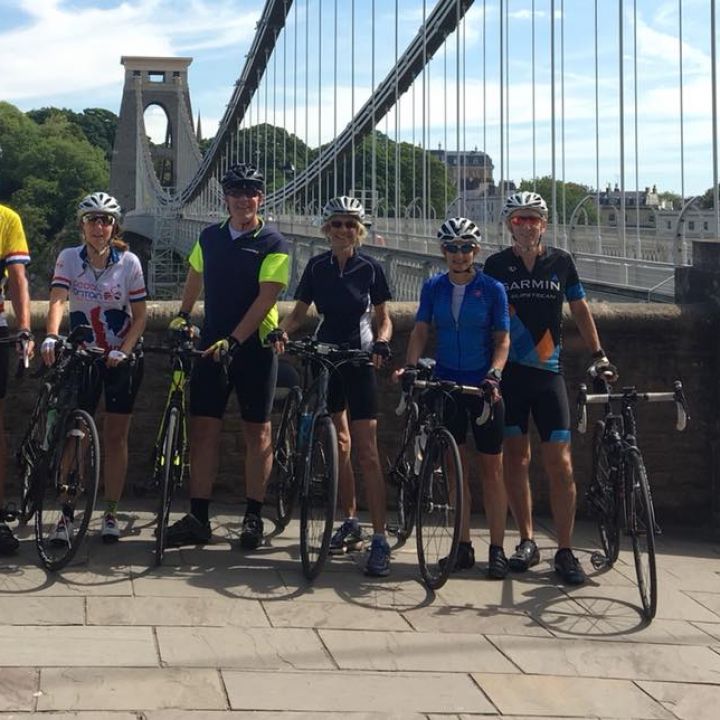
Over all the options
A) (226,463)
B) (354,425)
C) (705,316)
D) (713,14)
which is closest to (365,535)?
(354,425)

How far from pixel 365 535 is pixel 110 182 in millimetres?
84716

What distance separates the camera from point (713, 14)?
15961mm

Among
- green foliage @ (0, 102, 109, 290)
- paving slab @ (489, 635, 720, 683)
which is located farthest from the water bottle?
green foliage @ (0, 102, 109, 290)

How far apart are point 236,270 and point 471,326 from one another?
928 millimetres

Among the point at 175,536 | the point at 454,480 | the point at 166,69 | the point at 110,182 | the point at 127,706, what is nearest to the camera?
the point at 127,706

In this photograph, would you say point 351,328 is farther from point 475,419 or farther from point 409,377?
point 475,419

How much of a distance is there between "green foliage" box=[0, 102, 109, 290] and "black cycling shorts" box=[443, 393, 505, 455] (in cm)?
6779

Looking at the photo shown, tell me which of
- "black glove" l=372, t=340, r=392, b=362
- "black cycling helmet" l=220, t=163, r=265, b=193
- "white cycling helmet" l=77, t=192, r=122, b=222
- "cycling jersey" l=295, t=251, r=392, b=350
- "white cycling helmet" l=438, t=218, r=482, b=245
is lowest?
"black glove" l=372, t=340, r=392, b=362

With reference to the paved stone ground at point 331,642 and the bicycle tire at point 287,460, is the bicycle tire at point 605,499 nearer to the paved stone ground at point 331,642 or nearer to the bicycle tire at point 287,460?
the paved stone ground at point 331,642

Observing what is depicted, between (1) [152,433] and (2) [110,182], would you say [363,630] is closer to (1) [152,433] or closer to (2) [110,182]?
(1) [152,433]

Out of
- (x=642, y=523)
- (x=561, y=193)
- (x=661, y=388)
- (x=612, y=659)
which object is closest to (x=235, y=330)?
(x=642, y=523)

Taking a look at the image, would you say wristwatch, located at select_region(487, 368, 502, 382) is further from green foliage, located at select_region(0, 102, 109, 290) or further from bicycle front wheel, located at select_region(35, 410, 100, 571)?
green foliage, located at select_region(0, 102, 109, 290)

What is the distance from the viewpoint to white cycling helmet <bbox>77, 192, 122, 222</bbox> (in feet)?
15.5

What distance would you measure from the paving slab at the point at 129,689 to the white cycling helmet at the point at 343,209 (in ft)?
6.61
